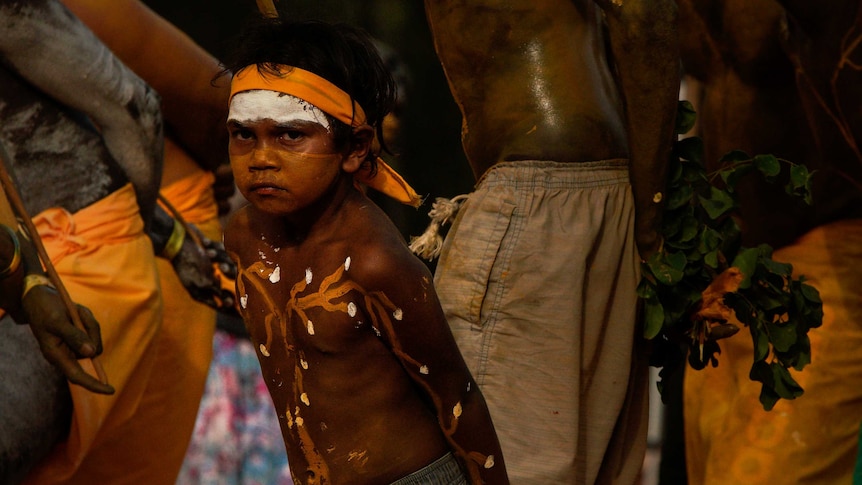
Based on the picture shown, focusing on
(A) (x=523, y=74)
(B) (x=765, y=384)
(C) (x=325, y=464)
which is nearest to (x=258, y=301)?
(C) (x=325, y=464)

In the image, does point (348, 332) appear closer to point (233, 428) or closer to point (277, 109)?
point (277, 109)

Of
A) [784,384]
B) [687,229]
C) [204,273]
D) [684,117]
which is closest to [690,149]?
[684,117]

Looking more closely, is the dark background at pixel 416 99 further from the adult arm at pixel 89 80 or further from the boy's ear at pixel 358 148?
the boy's ear at pixel 358 148

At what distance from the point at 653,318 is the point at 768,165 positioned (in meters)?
0.43

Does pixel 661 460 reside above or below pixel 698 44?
below

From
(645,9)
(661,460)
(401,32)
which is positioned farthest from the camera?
(401,32)

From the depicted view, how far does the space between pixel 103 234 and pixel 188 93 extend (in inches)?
32.9

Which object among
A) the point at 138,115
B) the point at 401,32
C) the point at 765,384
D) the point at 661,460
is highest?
the point at 138,115

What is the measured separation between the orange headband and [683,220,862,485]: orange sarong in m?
1.85

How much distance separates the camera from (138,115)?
3900 mm

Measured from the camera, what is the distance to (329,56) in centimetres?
240

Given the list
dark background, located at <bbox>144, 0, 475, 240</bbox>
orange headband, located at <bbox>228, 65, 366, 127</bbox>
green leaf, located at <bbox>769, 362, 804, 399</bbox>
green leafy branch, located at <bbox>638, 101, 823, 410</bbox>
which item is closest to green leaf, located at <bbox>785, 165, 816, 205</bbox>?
green leafy branch, located at <bbox>638, 101, 823, 410</bbox>

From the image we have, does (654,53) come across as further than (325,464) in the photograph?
Yes

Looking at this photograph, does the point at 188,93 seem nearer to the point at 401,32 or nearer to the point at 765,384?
the point at 401,32
